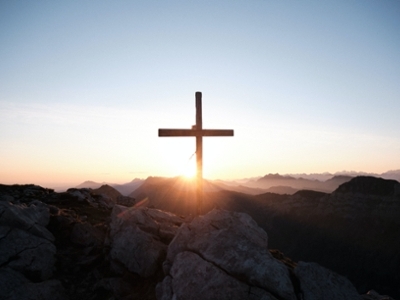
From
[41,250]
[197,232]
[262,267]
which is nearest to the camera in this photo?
[262,267]

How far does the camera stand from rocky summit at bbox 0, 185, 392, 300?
277 inches

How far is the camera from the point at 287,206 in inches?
5305

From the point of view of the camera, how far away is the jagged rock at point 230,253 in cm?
690

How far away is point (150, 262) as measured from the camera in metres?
9.17

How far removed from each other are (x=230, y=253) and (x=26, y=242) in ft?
26.2

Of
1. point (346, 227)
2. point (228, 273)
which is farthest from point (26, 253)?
point (346, 227)

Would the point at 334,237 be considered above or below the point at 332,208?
below

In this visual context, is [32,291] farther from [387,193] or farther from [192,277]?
[387,193]

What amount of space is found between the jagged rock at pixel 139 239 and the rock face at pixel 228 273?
897mm

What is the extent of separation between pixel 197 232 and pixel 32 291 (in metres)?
5.60

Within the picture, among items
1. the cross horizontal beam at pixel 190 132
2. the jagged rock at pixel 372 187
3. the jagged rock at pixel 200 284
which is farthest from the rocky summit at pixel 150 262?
the jagged rock at pixel 372 187

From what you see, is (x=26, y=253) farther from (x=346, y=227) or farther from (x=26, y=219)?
(x=346, y=227)

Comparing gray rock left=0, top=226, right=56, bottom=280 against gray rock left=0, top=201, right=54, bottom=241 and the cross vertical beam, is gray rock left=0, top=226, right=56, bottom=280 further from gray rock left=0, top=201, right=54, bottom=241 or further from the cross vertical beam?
the cross vertical beam

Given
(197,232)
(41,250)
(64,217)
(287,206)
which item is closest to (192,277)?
(197,232)
